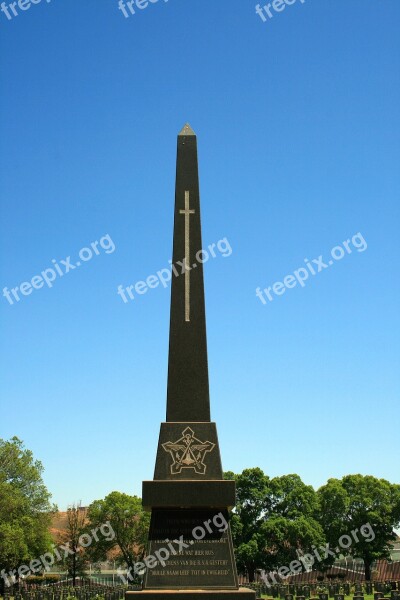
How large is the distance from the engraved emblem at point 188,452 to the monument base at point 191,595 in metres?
1.99

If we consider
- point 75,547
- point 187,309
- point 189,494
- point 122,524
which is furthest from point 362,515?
point 189,494

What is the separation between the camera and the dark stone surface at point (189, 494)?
33.8ft

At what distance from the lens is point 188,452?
10.9 metres

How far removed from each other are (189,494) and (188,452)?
2.62ft

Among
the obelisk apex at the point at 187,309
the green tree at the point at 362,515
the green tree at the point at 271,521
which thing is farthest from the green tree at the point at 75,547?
the obelisk apex at the point at 187,309

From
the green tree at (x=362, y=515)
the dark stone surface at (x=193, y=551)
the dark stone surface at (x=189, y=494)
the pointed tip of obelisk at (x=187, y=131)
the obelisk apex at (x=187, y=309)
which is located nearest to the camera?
the dark stone surface at (x=193, y=551)

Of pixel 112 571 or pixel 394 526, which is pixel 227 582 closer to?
pixel 394 526

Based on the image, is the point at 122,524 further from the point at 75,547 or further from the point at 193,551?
the point at 193,551

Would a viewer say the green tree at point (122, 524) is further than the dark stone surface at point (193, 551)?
Yes

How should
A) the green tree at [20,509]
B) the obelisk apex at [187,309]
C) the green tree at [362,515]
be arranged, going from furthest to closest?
1. the green tree at [362,515]
2. the green tree at [20,509]
3. the obelisk apex at [187,309]

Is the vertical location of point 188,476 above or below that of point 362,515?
above

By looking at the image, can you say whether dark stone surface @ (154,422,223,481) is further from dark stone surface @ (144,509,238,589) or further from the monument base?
the monument base

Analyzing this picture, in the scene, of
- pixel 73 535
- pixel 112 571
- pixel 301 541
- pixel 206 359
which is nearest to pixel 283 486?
pixel 301 541

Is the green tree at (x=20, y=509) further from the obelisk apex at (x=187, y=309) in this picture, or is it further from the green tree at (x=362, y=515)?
the obelisk apex at (x=187, y=309)
